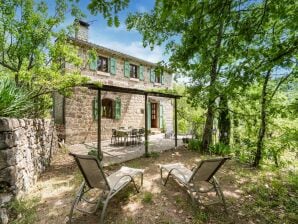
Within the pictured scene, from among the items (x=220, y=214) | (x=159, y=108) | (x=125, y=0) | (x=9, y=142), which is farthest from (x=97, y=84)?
(x=159, y=108)

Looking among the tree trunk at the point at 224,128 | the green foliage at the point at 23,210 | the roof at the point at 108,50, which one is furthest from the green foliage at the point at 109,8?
the roof at the point at 108,50

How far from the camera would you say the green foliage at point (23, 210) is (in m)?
3.36

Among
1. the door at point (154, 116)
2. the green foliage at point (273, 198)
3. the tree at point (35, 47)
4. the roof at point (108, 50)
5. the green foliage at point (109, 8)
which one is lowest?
the green foliage at point (273, 198)

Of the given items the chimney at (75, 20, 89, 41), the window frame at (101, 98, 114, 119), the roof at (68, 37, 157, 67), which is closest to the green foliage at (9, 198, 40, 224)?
the window frame at (101, 98, 114, 119)

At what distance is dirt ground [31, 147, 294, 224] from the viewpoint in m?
3.45

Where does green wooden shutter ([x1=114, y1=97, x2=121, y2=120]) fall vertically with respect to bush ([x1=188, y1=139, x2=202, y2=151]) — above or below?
above

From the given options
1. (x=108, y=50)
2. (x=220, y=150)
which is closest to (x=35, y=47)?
(x=108, y=50)

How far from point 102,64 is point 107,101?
2.18 metres

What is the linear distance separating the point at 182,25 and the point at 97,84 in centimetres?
360

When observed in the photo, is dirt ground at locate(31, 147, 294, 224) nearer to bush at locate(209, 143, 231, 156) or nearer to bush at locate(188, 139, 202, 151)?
bush at locate(209, 143, 231, 156)

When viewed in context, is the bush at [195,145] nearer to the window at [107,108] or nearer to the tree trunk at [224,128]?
the tree trunk at [224,128]

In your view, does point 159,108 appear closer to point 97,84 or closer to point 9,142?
point 97,84

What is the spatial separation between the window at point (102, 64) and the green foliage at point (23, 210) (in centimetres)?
900

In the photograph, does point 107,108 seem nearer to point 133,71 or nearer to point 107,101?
point 107,101
